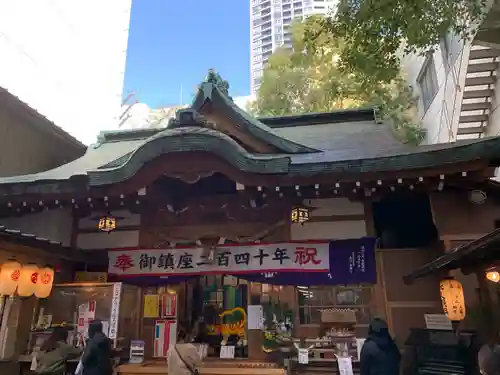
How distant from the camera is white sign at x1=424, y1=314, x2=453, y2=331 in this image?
695 centimetres

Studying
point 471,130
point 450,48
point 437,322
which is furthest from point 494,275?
point 450,48

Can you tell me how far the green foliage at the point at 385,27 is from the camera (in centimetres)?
772

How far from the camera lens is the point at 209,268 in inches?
324

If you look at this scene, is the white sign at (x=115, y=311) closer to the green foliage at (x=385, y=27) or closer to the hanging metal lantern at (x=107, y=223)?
the hanging metal lantern at (x=107, y=223)


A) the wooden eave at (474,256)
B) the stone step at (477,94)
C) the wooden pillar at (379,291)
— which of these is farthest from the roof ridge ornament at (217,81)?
the stone step at (477,94)

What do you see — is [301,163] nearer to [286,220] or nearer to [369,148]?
[286,220]

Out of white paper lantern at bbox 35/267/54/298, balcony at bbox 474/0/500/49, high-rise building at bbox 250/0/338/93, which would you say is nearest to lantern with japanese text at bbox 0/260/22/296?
white paper lantern at bbox 35/267/54/298

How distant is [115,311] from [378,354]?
522cm

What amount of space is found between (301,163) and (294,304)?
9.68 feet

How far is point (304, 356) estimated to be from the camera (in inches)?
290

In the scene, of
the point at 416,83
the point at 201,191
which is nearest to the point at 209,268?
the point at 201,191

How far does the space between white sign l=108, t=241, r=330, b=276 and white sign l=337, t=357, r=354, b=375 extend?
5.51 ft

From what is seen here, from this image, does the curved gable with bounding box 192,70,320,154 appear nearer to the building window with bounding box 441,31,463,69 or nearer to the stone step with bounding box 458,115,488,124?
the stone step with bounding box 458,115,488,124

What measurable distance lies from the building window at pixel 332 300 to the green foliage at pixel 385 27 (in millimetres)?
5104
